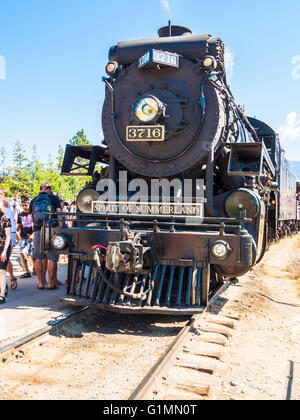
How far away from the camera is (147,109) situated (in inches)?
203

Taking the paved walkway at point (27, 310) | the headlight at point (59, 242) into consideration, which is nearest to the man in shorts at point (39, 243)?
the paved walkway at point (27, 310)

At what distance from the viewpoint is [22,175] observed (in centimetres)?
3288

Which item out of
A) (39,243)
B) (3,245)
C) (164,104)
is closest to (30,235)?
(39,243)

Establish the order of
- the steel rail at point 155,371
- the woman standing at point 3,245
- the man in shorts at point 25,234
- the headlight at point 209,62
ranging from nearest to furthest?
the steel rail at point 155,371 < the headlight at point 209,62 < the woman standing at point 3,245 < the man in shorts at point 25,234

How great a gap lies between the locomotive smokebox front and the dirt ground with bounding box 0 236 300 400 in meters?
2.19

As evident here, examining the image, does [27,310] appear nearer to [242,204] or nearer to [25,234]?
[25,234]

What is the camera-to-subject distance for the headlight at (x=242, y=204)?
495cm

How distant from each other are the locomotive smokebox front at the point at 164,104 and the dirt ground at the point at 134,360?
7.18 ft

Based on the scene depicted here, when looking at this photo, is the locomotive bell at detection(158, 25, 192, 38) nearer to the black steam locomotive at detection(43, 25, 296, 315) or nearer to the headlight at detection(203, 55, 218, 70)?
the black steam locomotive at detection(43, 25, 296, 315)

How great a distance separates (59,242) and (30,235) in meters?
3.03

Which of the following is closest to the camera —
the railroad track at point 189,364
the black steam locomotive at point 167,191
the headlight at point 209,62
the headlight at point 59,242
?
the railroad track at point 189,364

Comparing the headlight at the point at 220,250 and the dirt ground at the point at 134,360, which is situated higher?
the headlight at the point at 220,250

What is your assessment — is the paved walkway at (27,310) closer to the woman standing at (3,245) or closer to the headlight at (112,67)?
the woman standing at (3,245)

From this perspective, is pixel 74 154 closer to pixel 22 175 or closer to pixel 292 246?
pixel 292 246
